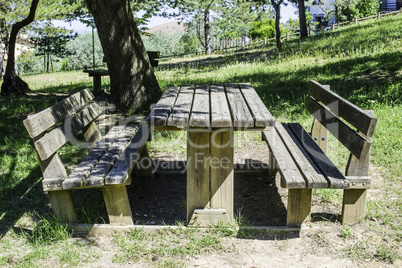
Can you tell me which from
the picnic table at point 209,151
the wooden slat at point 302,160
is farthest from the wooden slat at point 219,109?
the wooden slat at point 302,160

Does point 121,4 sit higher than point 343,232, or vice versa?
point 121,4

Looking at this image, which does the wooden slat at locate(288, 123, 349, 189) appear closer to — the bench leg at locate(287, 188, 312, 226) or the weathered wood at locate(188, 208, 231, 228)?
the bench leg at locate(287, 188, 312, 226)

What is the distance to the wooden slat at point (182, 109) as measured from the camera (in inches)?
116

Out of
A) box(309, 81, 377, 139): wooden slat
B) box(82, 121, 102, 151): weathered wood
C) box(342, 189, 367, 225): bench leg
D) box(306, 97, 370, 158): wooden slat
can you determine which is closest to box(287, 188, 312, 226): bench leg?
box(342, 189, 367, 225): bench leg

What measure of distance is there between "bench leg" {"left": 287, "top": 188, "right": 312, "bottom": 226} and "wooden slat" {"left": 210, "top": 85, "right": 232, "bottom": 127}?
84cm

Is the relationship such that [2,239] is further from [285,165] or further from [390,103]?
[390,103]

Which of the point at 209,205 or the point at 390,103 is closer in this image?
the point at 209,205

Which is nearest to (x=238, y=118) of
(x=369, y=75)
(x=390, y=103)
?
(x=390, y=103)

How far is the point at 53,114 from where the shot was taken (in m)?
3.40

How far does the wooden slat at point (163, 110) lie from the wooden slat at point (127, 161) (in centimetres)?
47

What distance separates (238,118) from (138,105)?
3644mm

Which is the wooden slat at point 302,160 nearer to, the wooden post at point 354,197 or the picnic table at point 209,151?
the wooden post at point 354,197

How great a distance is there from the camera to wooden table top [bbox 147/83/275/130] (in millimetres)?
2924

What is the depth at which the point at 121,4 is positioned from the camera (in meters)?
6.08
